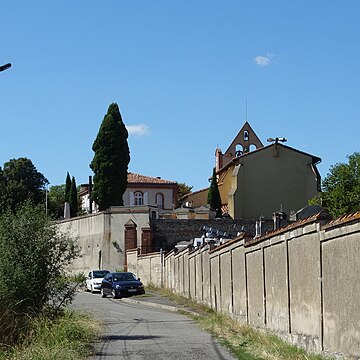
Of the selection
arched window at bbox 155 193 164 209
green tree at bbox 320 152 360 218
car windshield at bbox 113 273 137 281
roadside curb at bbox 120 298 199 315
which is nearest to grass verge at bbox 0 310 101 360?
roadside curb at bbox 120 298 199 315

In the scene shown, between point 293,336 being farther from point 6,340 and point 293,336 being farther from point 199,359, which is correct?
point 6,340

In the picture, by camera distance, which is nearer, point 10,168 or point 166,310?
point 166,310

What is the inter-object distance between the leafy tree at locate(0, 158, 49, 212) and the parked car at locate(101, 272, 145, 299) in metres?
44.8

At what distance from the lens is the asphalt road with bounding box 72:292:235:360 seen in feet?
51.8

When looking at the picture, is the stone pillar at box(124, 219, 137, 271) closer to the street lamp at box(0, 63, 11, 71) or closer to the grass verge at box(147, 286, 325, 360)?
the grass verge at box(147, 286, 325, 360)

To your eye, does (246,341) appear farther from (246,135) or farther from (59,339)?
(246,135)

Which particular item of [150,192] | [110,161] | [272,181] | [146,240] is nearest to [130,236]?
[146,240]

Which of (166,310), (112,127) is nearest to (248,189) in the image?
(112,127)

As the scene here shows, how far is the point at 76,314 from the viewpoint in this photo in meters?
21.9

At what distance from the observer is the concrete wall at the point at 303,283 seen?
37.2 ft

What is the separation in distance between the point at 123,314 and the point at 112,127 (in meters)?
42.8

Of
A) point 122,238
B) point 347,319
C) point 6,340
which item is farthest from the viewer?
point 122,238

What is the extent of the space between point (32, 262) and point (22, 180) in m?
76.5

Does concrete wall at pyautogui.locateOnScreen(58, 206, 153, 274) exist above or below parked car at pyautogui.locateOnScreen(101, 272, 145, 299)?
above
